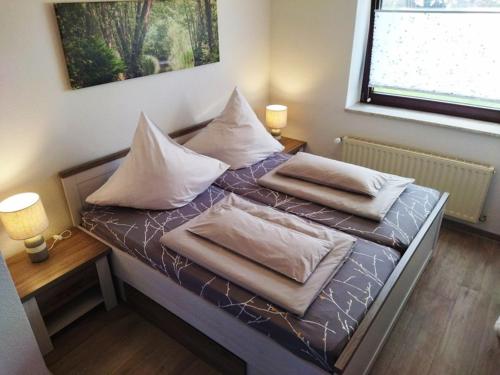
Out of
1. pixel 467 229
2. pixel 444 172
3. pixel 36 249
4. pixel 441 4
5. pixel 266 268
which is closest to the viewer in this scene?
pixel 266 268

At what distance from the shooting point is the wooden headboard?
2.29 meters

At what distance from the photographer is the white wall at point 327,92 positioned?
2.84 m

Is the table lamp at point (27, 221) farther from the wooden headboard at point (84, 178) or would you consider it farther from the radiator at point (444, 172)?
the radiator at point (444, 172)

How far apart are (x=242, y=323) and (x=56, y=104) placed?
1543mm

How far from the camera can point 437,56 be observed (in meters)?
2.90

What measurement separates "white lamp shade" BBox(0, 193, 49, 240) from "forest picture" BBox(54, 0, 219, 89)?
2.26 feet

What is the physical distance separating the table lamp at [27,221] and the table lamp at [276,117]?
76.2 inches

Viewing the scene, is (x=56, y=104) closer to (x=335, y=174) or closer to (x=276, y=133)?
(x=335, y=174)

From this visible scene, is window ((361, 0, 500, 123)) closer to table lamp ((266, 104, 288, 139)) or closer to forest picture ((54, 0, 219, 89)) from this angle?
table lamp ((266, 104, 288, 139))

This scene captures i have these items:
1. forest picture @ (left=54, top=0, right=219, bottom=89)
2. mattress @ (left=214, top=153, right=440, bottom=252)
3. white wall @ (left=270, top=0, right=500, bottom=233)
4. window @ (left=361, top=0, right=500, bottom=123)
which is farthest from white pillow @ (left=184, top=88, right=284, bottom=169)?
window @ (left=361, top=0, right=500, bottom=123)

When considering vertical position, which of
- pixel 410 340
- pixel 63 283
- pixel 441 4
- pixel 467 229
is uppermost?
pixel 441 4

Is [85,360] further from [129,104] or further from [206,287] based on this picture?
[129,104]

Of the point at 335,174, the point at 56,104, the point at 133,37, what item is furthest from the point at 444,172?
the point at 56,104

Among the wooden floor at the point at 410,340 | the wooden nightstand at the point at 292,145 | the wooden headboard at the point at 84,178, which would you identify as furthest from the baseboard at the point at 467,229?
the wooden headboard at the point at 84,178
